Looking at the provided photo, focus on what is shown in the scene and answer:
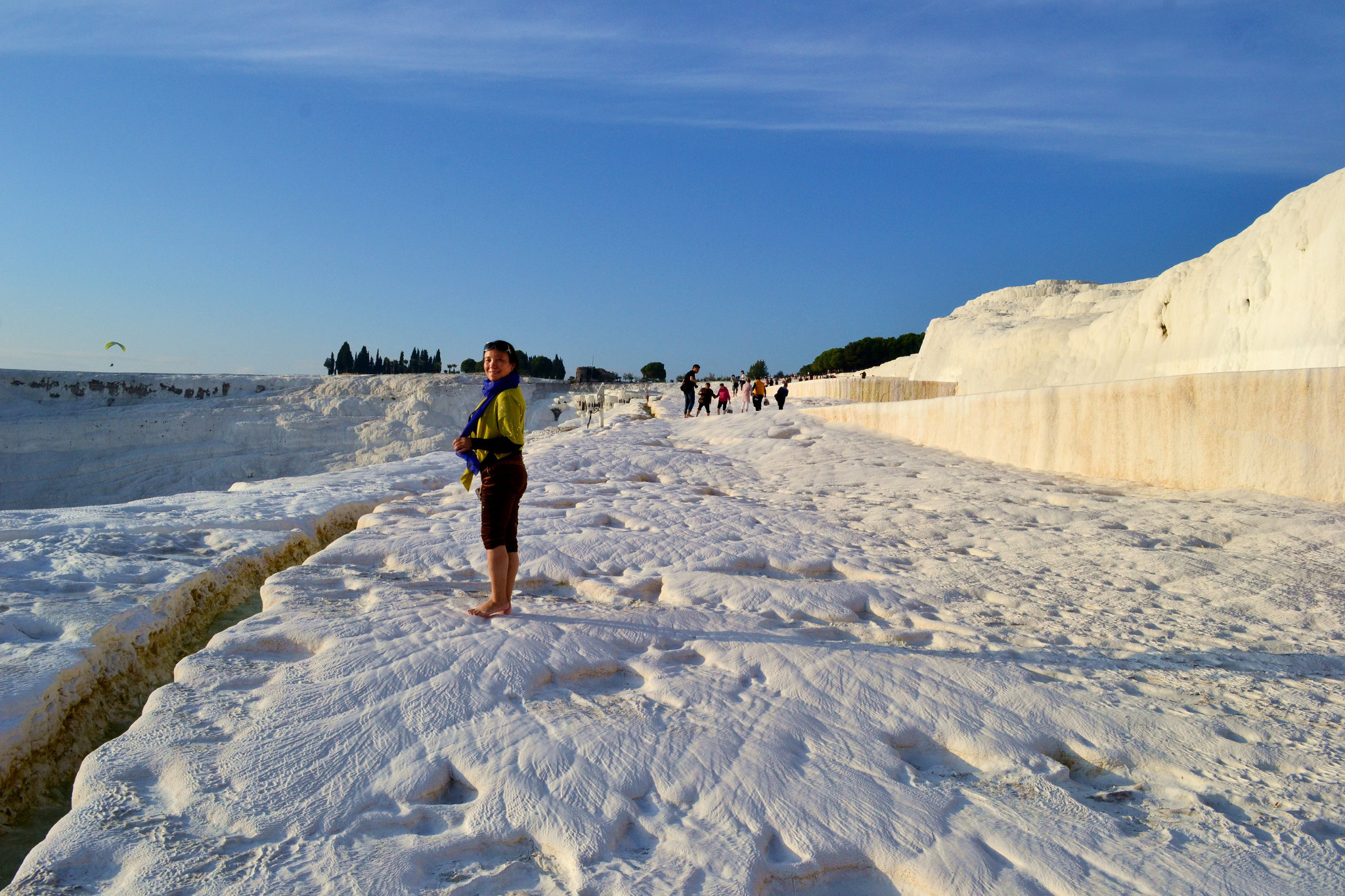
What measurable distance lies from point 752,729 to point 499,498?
72.6 inches

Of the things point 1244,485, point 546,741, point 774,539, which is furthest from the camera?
point 1244,485

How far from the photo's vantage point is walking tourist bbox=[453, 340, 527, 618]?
3.94 m

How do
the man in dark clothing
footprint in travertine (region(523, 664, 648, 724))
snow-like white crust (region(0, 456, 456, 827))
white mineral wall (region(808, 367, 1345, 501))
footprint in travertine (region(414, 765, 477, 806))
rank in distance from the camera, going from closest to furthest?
footprint in travertine (region(414, 765, 477, 806)) → footprint in travertine (region(523, 664, 648, 724)) → snow-like white crust (region(0, 456, 456, 827)) → white mineral wall (region(808, 367, 1345, 501)) → the man in dark clothing

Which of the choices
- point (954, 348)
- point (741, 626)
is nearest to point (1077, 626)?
point (741, 626)

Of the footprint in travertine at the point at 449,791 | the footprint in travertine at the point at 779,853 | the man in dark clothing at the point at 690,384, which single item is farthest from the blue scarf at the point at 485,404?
the man in dark clothing at the point at 690,384

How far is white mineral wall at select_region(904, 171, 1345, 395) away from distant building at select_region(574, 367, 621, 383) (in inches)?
1563

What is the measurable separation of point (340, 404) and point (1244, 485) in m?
39.2

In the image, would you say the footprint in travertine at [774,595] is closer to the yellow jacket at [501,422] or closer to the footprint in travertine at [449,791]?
the yellow jacket at [501,422]

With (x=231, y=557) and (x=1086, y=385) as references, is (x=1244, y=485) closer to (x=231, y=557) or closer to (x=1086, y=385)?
(x=1086, y=385)

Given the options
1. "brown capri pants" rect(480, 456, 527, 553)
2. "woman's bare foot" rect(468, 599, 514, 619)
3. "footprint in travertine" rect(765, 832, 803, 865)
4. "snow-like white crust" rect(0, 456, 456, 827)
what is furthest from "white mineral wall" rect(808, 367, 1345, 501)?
"snow-like white crust" rect(0, 456, 456, 827)

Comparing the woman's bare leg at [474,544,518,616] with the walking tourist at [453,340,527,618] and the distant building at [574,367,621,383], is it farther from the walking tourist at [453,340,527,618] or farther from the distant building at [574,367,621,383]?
the distant building at [574,367,621,383]

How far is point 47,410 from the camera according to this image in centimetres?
3759

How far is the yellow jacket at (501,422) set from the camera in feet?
12.9

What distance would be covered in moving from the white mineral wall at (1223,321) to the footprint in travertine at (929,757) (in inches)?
270
